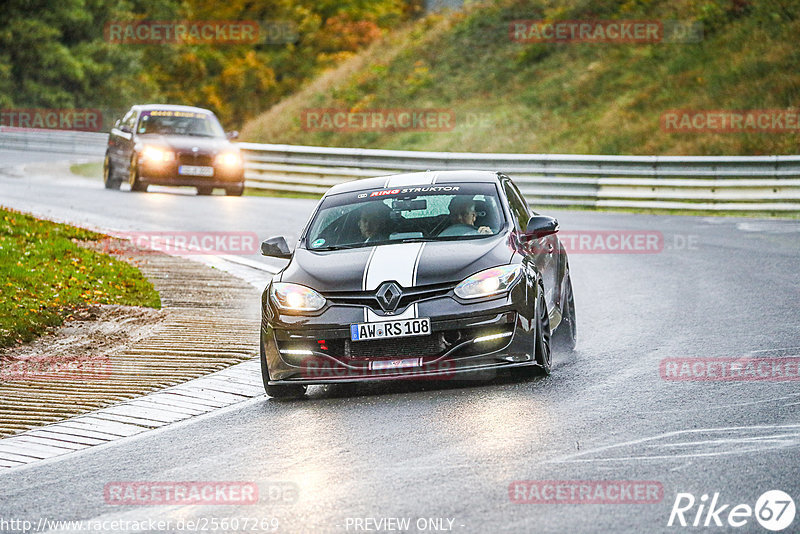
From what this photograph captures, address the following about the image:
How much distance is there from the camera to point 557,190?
2516 cm

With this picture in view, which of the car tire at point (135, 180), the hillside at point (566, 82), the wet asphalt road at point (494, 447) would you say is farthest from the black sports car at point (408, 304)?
the hillside at point (566, 82)

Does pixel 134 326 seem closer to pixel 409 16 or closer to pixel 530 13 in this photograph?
pixel 530 13

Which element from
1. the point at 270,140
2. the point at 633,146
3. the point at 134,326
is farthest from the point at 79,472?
the point at 270,140

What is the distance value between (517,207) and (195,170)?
54.7 feet

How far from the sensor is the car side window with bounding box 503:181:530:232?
1045 cm

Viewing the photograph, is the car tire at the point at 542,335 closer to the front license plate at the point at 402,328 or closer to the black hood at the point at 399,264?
the black hood at the point at 399,264

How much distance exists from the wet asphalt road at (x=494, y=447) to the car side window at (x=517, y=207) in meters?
1.12

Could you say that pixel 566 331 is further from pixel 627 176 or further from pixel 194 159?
pixel 194 159

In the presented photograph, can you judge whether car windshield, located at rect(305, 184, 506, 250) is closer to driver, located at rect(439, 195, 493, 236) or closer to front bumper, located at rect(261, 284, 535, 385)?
driver, located at rect(439, 195, 493, 236)

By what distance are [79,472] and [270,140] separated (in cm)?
3431

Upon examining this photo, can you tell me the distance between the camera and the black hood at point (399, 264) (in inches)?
357

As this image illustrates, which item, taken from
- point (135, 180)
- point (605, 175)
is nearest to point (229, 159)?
point (135, 180)

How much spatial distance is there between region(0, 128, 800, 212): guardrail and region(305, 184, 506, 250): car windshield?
13.5m

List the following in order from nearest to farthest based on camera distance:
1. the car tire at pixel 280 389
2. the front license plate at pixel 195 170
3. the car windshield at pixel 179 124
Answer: the car tire at pixel 280 389 → the front license plate at pixel 195 170 → the car windshield at pixel 179 124
